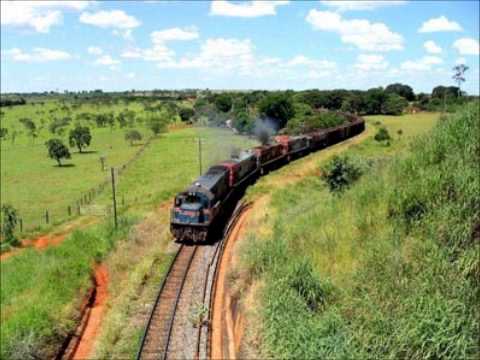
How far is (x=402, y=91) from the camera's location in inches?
4968

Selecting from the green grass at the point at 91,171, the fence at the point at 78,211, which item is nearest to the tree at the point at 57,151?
the green grass at the point at 91,171

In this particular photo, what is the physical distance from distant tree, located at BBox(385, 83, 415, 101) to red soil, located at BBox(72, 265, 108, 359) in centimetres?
10833

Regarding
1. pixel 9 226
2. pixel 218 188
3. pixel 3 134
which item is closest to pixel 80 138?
pixel 3 134

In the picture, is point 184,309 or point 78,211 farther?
point 78,211

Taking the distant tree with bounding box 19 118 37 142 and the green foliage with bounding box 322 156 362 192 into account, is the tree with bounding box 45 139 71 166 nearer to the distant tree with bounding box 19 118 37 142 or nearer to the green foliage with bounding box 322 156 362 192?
the distant tree with bounding box 19 118 37 142

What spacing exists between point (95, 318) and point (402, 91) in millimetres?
117224

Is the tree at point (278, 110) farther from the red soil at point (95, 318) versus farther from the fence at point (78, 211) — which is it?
the red soil at point (95, 318)

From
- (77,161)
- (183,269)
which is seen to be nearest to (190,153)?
(77,161)

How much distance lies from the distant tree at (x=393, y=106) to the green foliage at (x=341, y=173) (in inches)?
2798

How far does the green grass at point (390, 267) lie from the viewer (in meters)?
12.5

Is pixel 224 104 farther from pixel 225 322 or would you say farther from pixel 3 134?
pixel 225 322

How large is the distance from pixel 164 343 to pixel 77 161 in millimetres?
66919

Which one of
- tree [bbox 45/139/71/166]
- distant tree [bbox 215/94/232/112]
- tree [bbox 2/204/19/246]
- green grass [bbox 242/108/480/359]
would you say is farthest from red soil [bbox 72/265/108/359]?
distant tree [bbox 215/94/232/112]

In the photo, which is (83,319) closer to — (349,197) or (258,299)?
(258,299)
